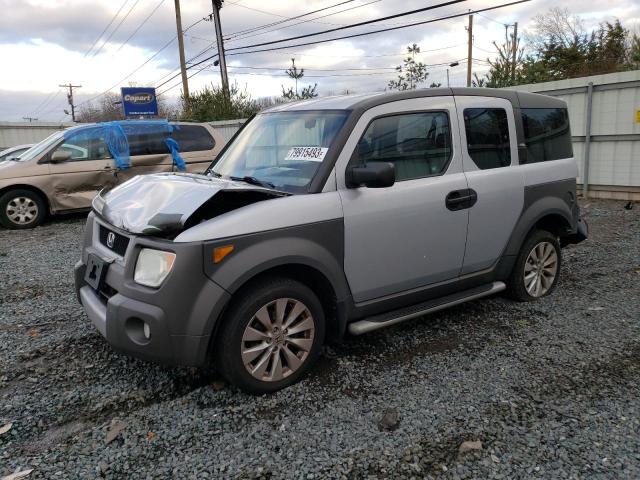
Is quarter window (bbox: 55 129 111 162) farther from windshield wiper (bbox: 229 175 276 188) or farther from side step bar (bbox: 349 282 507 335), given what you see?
side step bar (bbox: 349 282 507 335)

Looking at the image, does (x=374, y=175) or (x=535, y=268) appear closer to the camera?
(x=374, y=175)

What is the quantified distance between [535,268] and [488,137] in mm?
1371

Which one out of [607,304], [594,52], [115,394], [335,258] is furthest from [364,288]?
[594,52]

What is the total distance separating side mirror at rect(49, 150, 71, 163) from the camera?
906 centimetres

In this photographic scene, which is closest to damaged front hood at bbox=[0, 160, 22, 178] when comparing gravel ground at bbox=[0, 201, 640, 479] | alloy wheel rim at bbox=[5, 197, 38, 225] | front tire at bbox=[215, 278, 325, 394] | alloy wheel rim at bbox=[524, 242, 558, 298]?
alloy wheel rim at bbox=[5, 197, 38, 225]

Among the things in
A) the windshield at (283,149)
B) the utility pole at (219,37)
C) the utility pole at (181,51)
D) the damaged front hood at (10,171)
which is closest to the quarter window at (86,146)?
the damaged front hood at (10,171)

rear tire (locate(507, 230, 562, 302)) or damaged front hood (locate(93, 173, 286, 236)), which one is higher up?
damaged front hood (locate(93, 173, 286, 236))

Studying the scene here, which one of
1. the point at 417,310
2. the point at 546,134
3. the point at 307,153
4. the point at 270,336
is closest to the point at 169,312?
the point at 270,336

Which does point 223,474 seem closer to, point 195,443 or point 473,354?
point 195,443

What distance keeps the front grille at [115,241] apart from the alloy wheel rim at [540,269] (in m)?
3.38

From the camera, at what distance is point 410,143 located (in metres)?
3.76

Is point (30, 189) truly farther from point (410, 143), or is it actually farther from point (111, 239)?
point (410, 143)

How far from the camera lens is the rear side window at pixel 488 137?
4.05 metres

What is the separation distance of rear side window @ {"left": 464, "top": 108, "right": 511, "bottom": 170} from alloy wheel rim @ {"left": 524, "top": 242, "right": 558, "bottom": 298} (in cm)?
96
